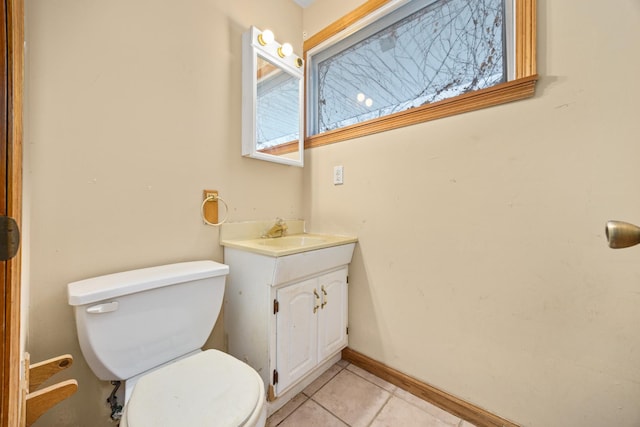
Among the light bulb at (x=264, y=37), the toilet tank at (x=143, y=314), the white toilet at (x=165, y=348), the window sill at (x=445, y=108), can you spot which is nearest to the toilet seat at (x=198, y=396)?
the white toilet at (x=165, y=348)

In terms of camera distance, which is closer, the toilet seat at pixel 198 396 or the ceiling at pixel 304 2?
the toilet seat at pixel 198 396

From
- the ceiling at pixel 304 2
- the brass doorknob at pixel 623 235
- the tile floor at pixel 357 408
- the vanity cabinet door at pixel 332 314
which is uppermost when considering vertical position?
the ceiling at pixel 304 2

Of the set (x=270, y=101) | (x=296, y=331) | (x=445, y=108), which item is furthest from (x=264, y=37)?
(x=296, y=331)

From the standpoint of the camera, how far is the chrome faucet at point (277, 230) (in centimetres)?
160

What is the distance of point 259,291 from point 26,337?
0.79 m

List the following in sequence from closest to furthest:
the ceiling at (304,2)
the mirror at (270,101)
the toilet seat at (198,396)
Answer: the toilet seat at (198,396) < the mirror at (270,101) < the ceiling at (304,2)

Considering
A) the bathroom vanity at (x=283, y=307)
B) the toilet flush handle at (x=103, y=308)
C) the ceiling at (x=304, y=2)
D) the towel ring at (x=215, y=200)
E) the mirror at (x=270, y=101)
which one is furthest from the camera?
the ceiling at (x=304, y=2)

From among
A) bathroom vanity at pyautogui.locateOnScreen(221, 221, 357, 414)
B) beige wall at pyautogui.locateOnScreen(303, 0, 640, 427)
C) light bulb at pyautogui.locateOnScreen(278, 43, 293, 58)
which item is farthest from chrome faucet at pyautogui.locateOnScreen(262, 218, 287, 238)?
light bulb at pyautogui.locateOnScreen(278, 43, 293, 58)

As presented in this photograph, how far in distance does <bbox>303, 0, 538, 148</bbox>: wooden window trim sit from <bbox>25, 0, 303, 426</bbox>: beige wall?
650 mm

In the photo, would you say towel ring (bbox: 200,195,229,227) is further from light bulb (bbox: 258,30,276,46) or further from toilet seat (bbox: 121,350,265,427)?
light bulb (bbox: 258,30,276,46)

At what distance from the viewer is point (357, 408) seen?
50.0 inches

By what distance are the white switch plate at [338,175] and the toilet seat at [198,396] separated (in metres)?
1.13

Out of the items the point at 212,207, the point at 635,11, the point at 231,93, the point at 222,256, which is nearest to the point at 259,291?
the point at 222,256

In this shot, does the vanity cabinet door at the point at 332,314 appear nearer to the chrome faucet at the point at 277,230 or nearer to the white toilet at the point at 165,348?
the chrome faucet at the point at 277,230
